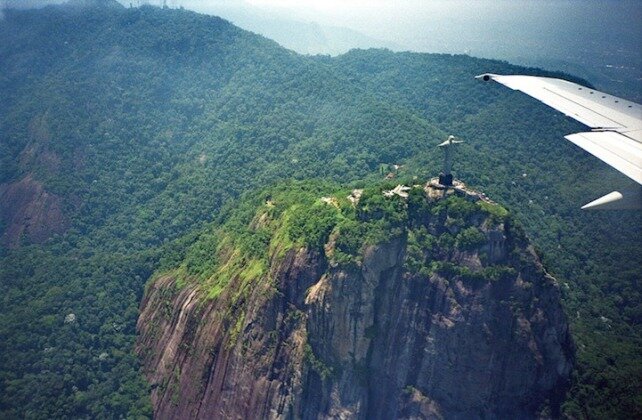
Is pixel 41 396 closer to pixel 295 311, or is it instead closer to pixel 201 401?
pixel 201 401

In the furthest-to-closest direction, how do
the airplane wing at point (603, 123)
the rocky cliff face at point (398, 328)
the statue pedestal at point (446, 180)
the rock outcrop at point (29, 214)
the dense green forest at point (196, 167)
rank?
the rock outcrop at point (29, 214), the dense green forest at point (196, 167), the statue pedestal at point (446, 180), the rocky cliff face at point (398, 328), the airplane wing at point (603, 123)

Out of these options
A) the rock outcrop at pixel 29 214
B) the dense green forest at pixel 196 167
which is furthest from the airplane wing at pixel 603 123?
the rock outcrop at pixel 29 214

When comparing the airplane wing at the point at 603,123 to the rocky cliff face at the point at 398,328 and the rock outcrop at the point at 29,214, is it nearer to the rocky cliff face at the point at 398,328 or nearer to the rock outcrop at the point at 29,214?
the rocky cliff face at the point at 398,328

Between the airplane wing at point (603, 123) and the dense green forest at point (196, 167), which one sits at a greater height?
the airplane wing at point (603, 123)

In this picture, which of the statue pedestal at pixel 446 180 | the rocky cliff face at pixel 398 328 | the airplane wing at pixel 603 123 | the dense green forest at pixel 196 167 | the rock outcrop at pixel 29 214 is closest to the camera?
the airplane wing at pixel 603 123

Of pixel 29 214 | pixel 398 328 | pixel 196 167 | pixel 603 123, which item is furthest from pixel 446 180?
pixel 29 214

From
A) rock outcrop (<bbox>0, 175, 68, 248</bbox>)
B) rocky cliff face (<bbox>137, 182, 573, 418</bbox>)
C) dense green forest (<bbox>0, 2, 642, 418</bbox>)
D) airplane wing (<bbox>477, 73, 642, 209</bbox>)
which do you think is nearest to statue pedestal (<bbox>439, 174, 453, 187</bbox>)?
rocky cliff face (<bbox>137, 182, 573, 418</bbox>)

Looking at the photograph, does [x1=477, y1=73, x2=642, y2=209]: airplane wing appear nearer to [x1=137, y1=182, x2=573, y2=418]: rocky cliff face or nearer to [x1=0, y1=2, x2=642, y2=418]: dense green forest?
[x1=137, y1=182, x2=573, y2=418]: rocky cliff face
